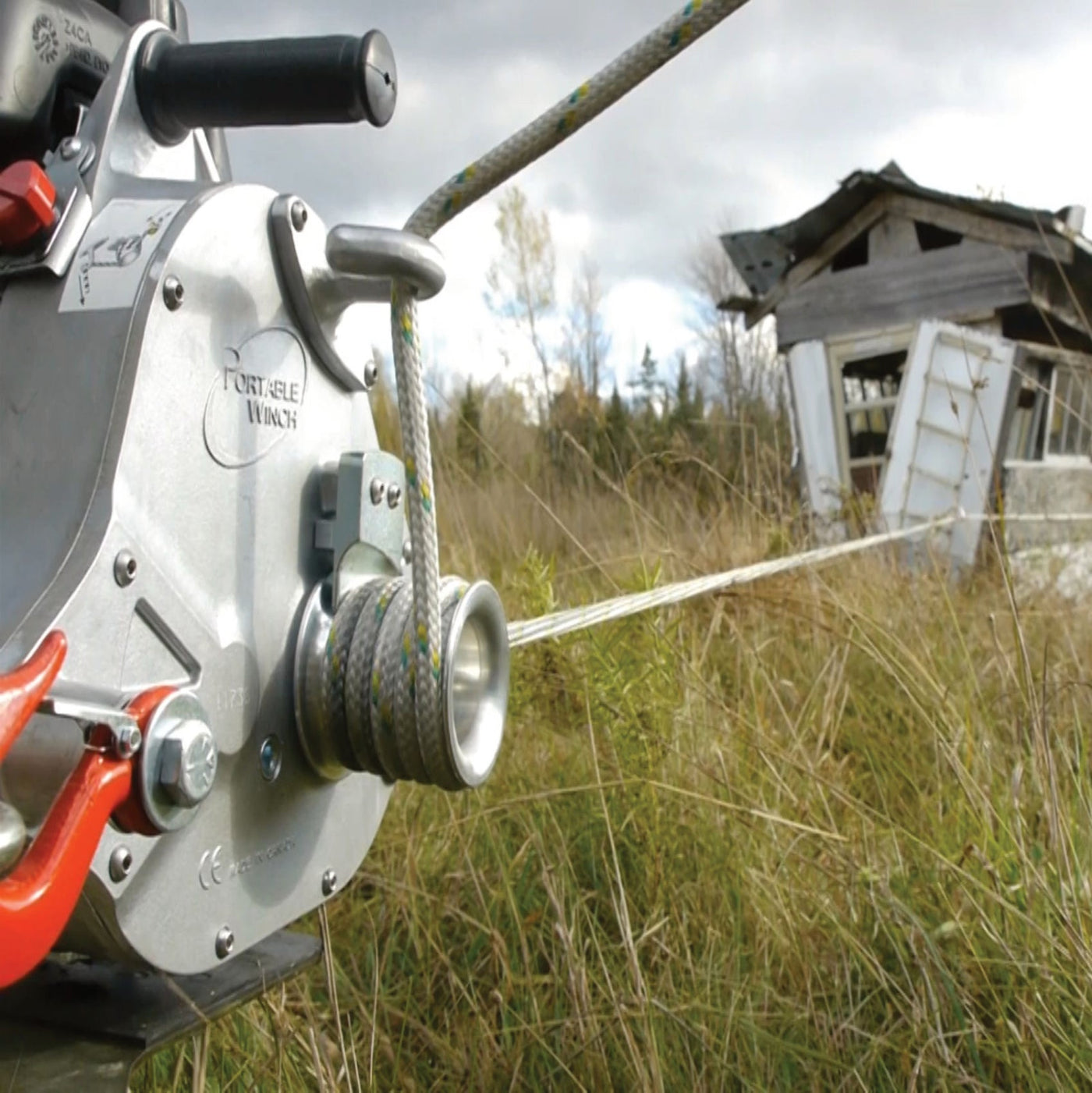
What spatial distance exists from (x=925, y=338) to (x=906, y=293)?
74 cm

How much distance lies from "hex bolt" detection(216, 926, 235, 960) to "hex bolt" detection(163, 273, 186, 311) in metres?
0.38

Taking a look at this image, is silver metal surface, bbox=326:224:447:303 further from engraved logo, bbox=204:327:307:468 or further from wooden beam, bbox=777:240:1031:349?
wooden beam, bbox=777:240:1031:349

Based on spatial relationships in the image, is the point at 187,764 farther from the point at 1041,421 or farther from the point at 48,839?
the point at 1041,421

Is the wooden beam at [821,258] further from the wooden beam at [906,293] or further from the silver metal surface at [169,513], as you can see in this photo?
the silver metal surface at [169,513]

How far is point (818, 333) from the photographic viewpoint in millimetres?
8477

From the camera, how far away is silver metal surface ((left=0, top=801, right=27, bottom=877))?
56 centimetres

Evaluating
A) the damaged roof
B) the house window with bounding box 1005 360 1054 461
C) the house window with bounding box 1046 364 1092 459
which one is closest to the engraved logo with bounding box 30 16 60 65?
the damaged roof

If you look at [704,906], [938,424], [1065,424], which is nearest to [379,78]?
[704,906]

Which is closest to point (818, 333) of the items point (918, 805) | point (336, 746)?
point (918, 805)

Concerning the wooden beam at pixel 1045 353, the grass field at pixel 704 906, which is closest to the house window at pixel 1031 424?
the wooden beam at pixel 1045 353

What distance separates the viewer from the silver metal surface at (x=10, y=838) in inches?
21.9

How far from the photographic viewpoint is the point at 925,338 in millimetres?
7453

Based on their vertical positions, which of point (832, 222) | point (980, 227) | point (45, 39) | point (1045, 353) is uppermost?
point (832, 222)

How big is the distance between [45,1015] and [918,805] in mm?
1463
